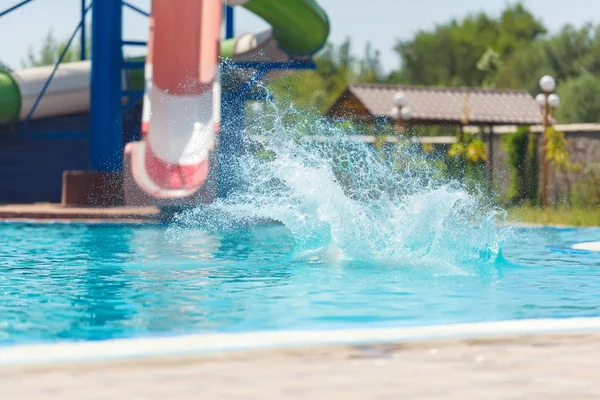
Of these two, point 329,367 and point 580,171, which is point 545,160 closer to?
point 580,171

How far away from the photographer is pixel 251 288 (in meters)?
8.88

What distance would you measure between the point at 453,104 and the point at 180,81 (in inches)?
484

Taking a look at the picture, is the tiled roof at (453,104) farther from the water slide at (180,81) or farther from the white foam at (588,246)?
the white foam at (588,246)

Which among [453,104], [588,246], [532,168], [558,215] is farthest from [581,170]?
[588,246]

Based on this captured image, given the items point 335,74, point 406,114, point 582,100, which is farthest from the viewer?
point 335,74

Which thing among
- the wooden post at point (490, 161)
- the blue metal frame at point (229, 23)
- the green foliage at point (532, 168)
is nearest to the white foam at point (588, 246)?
the green foliage at point (532, 168)

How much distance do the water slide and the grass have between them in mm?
5446

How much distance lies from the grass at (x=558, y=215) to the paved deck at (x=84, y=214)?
6.16m

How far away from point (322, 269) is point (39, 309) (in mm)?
3400

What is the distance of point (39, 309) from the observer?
7520 mm

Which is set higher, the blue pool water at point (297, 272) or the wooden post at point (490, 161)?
the wooden post at point (490, 161)

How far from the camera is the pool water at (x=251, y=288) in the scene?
22.9 ft

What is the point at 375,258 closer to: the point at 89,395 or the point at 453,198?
the point at 453,198

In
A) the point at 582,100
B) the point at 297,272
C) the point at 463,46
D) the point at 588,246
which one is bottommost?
the point at 297,272
